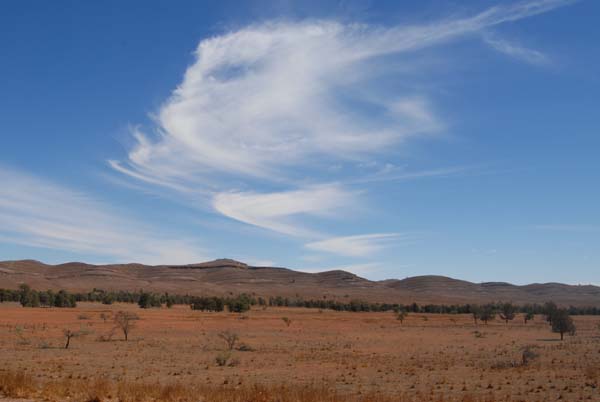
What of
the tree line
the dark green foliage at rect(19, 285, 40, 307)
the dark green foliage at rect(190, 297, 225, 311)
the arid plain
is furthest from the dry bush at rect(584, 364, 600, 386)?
the dark green foliage at rect(19, 285, 40, 307)

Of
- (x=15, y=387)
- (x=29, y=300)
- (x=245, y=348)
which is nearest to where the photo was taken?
(x=15, y=387)

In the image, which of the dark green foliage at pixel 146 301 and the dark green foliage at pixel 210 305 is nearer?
the dark green foliage at pixel 210 305

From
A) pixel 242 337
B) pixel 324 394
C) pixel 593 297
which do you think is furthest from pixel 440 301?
pixel 324 394

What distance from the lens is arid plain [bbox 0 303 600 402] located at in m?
17.7

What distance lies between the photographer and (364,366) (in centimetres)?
3212

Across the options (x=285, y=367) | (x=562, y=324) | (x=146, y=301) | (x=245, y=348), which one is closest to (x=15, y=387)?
(x=285, y=367)

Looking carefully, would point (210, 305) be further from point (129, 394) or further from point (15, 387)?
point (129, 394)

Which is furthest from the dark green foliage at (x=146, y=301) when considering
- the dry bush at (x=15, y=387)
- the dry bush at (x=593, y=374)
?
the dry bush at (x=15, y=387)

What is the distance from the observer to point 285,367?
104 ft

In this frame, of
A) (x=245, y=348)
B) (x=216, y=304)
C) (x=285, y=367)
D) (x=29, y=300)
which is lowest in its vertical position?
(x=285, y=367)

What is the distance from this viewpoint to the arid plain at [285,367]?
17.7m

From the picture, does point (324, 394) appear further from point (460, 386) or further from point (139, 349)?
point (139, 349)

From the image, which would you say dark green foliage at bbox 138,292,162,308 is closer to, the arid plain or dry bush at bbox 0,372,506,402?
the arid plain

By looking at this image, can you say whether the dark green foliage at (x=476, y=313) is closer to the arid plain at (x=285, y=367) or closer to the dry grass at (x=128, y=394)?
the arid plain at (x=285, y=367)
